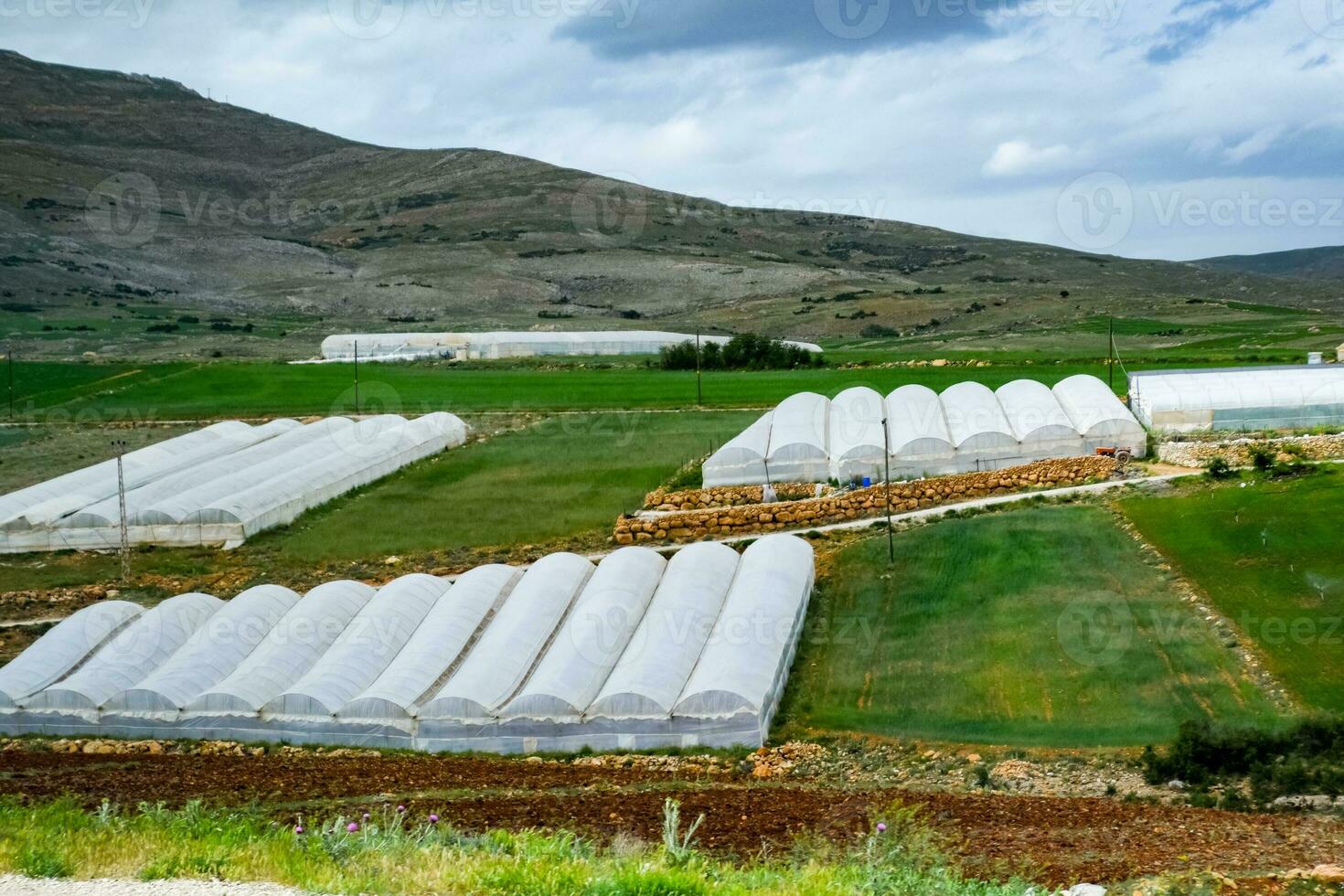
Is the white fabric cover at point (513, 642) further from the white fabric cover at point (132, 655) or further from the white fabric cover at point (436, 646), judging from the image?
the white fabric cover at point (132, 655)

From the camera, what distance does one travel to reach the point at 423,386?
224 ft

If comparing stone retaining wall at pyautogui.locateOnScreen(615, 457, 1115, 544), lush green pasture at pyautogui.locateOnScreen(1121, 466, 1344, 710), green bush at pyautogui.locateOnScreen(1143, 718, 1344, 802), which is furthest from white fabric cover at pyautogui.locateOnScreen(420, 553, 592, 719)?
lush green pasture at pyautogui.locateOnScreen(1121, 466, 1344, 710)

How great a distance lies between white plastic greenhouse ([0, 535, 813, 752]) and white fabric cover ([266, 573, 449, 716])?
0.04 meters

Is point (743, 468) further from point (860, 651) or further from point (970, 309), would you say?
point (970, 309)

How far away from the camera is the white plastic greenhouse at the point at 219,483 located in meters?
39.8

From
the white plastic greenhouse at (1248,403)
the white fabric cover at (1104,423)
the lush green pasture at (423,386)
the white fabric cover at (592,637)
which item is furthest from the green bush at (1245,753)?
the lush green pasture at (423,386)

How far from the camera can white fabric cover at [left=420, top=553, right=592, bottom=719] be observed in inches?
939

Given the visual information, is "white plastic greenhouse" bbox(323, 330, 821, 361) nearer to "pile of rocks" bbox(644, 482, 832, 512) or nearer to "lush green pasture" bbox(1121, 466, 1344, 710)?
"pile of rocks" bbox(644, 482, 832, 512)

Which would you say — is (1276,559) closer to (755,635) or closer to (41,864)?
(755,635)

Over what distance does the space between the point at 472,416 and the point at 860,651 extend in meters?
35.0

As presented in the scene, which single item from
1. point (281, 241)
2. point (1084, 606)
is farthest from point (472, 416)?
point (281, 241)

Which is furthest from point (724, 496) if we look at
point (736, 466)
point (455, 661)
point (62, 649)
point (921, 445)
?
point (62, 649)

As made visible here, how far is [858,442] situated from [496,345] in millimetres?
47968

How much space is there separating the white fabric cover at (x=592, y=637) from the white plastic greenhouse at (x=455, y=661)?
5 cm
